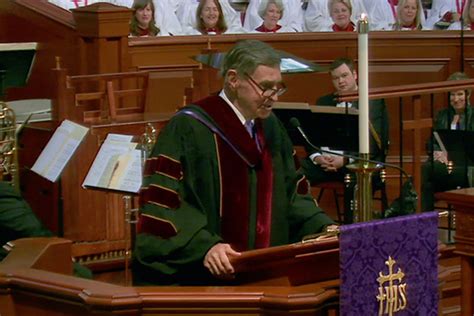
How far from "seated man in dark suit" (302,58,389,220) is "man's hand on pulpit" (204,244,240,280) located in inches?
148

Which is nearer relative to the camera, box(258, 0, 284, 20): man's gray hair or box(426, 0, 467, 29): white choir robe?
box(258, 0, 284, 20): man's gray hair

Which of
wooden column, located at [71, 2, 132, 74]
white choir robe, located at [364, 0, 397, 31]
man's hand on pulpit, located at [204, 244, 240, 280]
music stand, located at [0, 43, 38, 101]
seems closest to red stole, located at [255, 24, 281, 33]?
white choir robe, located at [364, 0, 397, 31]

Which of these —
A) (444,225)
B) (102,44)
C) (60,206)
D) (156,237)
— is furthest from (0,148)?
(444,225)

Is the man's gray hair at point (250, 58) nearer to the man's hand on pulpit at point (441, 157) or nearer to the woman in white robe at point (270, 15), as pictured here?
the man's hand on pulpit at point (441, 157)

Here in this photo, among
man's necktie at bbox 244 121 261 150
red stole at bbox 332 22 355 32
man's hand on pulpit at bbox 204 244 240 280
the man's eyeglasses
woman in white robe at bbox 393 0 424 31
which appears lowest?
man's hand on pulpit at bbox 204 244 240 280

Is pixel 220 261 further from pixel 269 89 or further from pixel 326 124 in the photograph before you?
pixel 326 124

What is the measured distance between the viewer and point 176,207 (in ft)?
14.4

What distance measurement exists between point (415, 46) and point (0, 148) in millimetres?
4464

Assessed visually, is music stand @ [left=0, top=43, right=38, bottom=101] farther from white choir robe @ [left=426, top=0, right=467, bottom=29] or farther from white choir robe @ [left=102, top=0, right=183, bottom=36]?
white choir robe @ [left=426, top=0, right=467, bottom=29]

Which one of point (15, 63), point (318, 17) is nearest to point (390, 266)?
point (15, 63)

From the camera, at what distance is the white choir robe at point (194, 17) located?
440 inches

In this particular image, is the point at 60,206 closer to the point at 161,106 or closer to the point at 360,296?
the point at 161,106

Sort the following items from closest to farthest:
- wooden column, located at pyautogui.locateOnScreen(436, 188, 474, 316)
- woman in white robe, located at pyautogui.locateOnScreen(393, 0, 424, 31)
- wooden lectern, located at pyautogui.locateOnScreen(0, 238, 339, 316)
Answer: wooden lectern, located at pyautogui.locateOnScreen(0, 238, 339, 316) < wooden column, located at pyautogui.locateOnScreen(436, 188, 474, 316) < woman in white robe, located at pyautogui.locateOnScreen(393, 0, 424, 31)

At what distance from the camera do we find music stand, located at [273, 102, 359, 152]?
7.35 meters
